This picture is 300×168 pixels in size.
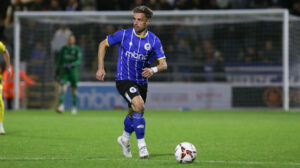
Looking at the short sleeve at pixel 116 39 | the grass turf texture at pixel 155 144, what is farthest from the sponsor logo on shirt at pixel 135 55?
the grass turf texture at pixel 155 144

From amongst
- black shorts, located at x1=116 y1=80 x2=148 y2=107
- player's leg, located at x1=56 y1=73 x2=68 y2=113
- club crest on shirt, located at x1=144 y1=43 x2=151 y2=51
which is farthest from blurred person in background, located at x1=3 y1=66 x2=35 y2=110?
club crest on shirt, located at x1=144 y1=43 x2=151 y2=51

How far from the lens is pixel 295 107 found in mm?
19156

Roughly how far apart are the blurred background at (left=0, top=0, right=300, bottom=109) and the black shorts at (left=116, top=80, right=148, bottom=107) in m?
12.1

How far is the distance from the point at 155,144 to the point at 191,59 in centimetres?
1165

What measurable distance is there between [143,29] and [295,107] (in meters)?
12.9

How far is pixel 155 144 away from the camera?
29.8 ft

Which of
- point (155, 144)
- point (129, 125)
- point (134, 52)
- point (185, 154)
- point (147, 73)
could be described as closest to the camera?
point (185, 154)

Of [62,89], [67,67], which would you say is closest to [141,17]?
[67,67]

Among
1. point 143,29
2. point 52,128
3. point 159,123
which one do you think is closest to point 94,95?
point 159,123

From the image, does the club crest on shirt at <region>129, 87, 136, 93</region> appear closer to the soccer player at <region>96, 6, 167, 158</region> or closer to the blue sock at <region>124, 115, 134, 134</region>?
the soccer player at <region>96, 6, 167, 158</region>

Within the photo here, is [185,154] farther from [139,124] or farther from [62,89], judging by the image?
[62,89]

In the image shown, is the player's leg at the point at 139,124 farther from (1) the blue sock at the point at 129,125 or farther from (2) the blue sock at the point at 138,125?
(1) the blue sock at the point at 129,125

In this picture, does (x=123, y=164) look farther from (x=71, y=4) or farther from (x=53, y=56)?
(x=71, y=4)

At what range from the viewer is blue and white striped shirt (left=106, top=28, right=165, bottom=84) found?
7.38m
